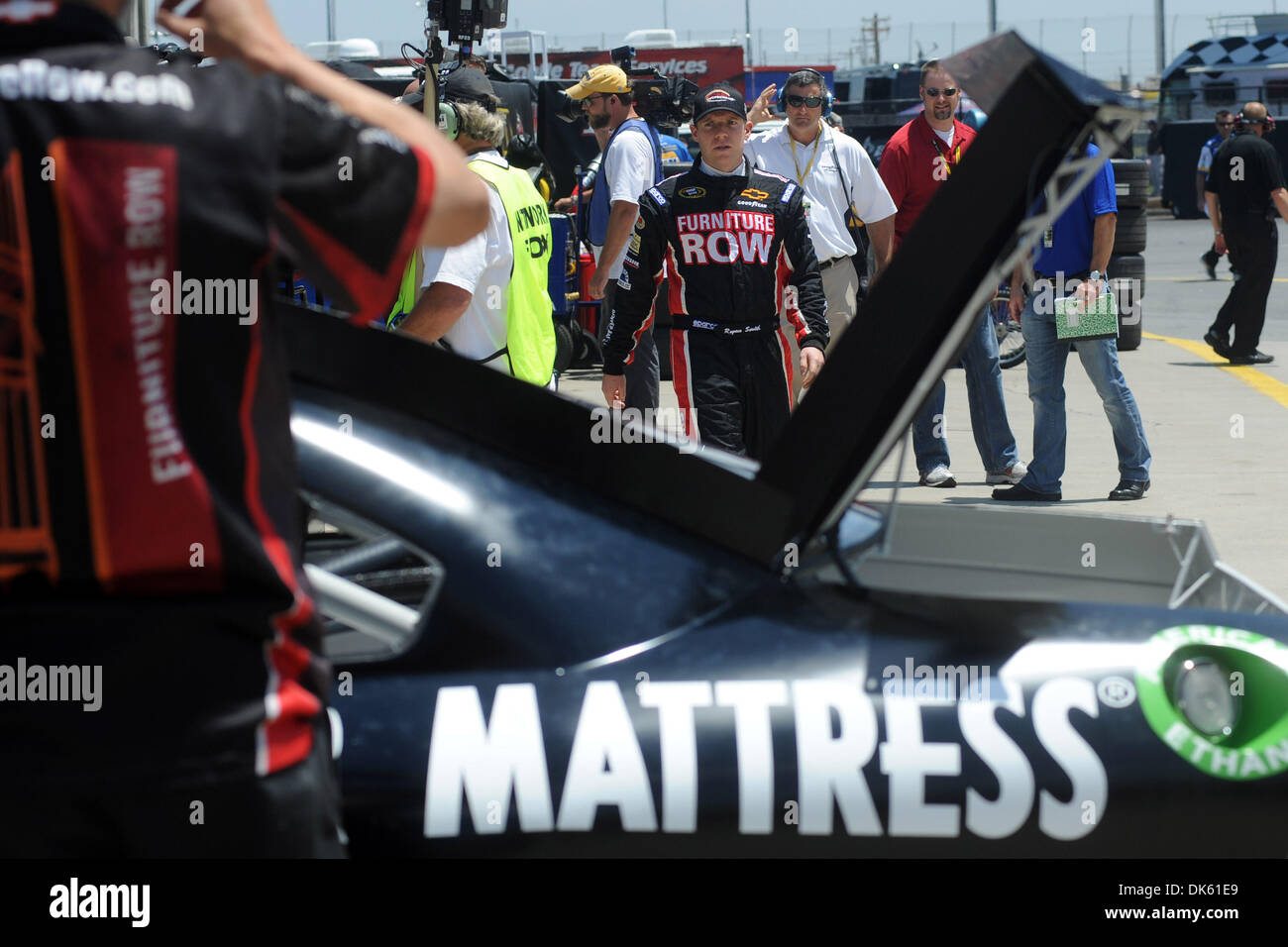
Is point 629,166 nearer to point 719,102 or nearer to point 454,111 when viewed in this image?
point 719,102

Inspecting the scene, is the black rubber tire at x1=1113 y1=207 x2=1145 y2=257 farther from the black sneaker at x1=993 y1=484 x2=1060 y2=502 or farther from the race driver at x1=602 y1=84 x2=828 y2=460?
the race driver at x1=602 y1=84 x2=828 y2=460

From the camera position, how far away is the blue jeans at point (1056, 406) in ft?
23.9

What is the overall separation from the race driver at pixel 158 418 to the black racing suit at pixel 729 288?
3971mm

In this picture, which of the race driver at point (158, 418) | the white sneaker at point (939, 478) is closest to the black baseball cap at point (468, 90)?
the white sneaker at point (939, 478)

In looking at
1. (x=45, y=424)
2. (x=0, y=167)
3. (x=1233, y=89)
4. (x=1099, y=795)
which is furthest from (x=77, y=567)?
(x=1233, y=89)

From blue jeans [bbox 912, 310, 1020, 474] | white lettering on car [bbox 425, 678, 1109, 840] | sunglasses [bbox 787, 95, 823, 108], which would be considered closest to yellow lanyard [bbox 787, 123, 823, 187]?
sunglasses [bbox 787, 95, 823, 108]

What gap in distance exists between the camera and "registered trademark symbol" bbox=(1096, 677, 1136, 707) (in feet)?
7.29

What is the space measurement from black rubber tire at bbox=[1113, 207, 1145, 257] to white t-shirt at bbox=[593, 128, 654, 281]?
4.88 meters

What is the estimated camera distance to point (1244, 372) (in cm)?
1164

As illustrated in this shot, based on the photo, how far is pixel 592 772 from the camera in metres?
2.12

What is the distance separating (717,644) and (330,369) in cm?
70

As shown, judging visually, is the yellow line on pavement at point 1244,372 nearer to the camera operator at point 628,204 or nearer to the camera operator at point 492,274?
the camera operator at point 628,204

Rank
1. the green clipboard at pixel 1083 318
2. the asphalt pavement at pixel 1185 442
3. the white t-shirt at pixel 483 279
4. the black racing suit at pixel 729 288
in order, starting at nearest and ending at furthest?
1. the white t-shirt at pixel 483 279
2. the black racing suit at pixel 729 288
3. the asphalt pavement at pixel 1185 442
4. the green clipboard at pixel 1083 318

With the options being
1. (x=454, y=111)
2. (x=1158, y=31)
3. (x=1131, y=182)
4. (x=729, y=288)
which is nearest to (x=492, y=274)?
(x=454, y=111)
